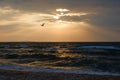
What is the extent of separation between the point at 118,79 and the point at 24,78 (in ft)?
20.2

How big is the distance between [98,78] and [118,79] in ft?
4.30

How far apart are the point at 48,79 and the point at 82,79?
7.17ft

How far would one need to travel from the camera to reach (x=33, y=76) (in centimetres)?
1959

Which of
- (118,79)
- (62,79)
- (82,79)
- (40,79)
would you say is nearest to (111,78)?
(118,79)

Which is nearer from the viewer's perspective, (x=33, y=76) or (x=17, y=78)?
(x=17, y=78)

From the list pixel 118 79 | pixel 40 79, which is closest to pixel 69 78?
pixel 40 79

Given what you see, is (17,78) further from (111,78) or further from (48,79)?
(111,78)

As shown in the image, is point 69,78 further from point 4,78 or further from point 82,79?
point 4,78

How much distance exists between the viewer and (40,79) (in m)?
18.5

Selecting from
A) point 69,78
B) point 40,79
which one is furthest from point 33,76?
point 69,78

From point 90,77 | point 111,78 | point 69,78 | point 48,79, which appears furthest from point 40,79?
point 111,78

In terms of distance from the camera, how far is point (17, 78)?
725 inches

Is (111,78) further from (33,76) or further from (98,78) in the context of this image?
(33,76)

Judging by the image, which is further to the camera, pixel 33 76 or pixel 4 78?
pixel 33 76
